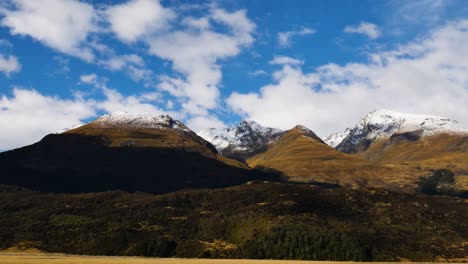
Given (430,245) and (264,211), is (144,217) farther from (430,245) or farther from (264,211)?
(430,245)

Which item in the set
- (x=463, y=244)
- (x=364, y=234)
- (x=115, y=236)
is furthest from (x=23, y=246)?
(x=463, y=244)

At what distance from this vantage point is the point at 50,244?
543 feet

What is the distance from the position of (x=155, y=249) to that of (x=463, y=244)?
303 feet

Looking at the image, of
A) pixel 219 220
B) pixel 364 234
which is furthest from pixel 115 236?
pixel 364 234

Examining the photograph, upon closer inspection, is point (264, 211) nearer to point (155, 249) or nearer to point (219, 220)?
point (219, 220)

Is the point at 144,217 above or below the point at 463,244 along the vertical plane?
above

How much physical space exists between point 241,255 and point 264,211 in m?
44.6

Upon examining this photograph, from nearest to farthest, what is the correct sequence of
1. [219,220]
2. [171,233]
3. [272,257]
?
[272,257] < [171,233] < [219,220]

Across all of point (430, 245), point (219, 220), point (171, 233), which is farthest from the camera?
point (219, 220)

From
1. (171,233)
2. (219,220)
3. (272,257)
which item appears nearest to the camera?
(272,257)

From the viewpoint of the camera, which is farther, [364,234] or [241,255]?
[364,234]

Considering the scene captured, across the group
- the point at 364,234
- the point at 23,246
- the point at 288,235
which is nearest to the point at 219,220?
the point at 288,235

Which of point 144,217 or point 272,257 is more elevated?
point 144,217

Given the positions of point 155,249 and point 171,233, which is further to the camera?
point 171,233
